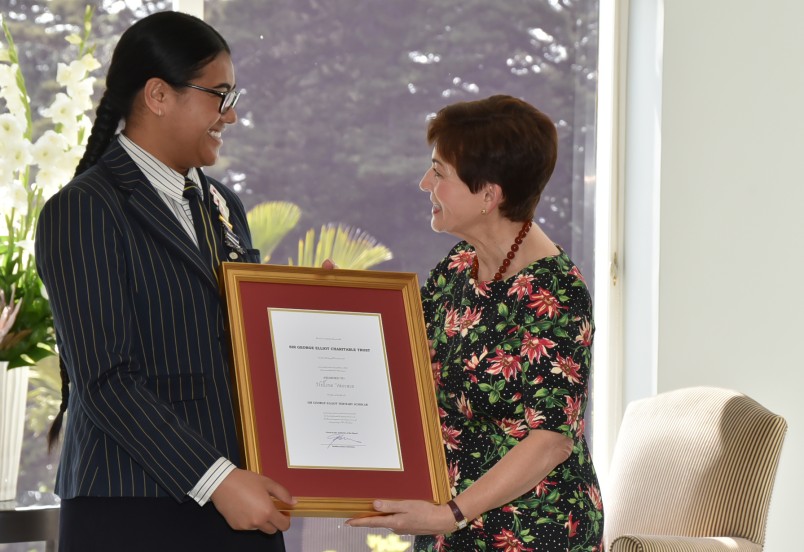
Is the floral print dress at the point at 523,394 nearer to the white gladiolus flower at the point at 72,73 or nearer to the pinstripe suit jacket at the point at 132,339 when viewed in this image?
the pinstripe suit jacket at the point at 132,339

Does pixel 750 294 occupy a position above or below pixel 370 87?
below

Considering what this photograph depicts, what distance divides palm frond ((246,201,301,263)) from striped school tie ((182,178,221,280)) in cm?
122

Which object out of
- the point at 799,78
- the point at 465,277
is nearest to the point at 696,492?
the point at 465,277

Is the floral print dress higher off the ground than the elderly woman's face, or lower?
lower

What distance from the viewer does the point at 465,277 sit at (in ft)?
7.33

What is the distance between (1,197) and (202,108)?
3.05 feet

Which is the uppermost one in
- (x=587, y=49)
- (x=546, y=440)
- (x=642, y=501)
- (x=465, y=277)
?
(x=587, y=49)

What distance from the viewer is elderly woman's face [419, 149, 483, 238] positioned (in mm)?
2150

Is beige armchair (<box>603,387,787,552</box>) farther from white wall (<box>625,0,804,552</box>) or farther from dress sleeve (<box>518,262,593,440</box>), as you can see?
dress sleeve (<box>518,262,593,440</box>)

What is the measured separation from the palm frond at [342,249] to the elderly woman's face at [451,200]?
45.1 inches

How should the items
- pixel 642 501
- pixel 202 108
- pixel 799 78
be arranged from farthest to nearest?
1. pixel 799 78
2. pixel 642 501
3. pixel 202 108

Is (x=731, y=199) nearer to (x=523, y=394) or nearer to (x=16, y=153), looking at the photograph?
(x=523, y=394)

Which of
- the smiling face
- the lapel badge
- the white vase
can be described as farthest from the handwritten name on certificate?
the white vase

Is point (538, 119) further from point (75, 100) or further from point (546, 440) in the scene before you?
point (75, 100)
